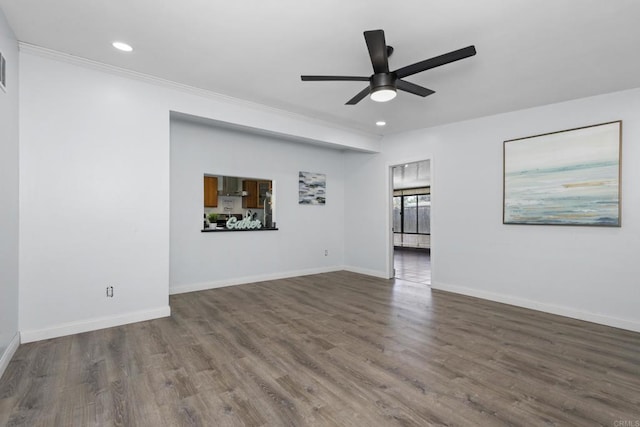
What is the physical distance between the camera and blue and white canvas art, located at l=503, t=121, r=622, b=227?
3623 millimetres

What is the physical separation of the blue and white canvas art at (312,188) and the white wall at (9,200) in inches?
162

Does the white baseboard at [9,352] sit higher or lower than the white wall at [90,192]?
lower

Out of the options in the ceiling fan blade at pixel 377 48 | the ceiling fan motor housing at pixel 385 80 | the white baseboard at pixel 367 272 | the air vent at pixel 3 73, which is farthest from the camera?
the white baseboard at pixel 367 272

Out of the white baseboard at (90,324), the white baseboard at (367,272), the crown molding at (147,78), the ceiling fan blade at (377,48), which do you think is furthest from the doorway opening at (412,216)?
the white baseboard at (90,324)

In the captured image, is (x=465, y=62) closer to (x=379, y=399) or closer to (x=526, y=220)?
(x=526, y=220)

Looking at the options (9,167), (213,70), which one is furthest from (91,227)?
(213,70)

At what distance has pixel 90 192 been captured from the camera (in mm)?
3230

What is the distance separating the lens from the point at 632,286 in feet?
11.4

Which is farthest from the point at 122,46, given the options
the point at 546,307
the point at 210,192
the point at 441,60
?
the point at 546,307

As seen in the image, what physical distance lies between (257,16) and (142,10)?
2.84 feet

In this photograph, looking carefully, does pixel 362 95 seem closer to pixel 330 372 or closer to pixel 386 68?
pixel 386 68

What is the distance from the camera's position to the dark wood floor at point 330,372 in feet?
6.25

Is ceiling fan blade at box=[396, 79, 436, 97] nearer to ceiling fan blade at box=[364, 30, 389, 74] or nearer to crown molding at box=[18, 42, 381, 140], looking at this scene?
ceiling fan blade at box=[364, 30, 389, 74]

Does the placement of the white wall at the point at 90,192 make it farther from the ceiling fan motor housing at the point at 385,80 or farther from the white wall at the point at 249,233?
the ceiling fan motor housing at the point at 385,80
